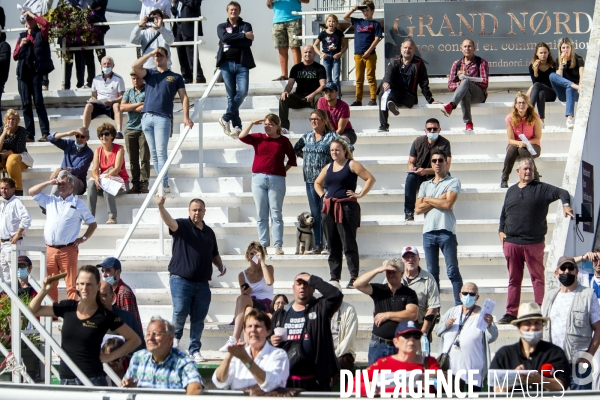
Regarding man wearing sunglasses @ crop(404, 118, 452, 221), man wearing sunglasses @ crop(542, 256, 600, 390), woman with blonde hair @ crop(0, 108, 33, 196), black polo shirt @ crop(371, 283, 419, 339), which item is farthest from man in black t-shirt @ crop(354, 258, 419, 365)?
woman with blonde hair @ crop(0, 108, 33, 196)

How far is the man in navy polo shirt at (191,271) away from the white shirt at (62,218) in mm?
1345

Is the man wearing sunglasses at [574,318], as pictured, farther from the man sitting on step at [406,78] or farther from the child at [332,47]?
the child at [332,47]

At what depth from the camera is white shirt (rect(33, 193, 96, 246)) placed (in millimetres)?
10852

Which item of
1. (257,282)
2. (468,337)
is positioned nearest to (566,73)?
(257,282)

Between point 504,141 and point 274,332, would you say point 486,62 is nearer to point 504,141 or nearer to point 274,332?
point 504,141

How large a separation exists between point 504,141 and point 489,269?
7.23 ft

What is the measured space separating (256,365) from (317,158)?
481cm

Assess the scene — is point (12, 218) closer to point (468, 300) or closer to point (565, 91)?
point (468, 300)

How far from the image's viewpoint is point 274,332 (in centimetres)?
799

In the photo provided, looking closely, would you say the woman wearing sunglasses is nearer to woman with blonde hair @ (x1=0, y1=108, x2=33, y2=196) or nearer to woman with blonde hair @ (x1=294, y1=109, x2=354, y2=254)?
woman with blonde hair @ (x1=0, y1=108, x2=33, y2=196)

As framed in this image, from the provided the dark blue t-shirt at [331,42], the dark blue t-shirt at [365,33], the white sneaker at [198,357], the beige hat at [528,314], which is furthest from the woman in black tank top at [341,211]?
the dark blue t-shirt at [331,42]

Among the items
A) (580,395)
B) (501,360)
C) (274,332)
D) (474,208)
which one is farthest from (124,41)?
(580,395)

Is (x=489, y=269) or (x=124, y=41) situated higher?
(x=124, y=41)

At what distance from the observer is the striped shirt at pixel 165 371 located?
6746 mm
